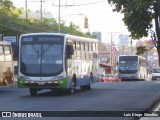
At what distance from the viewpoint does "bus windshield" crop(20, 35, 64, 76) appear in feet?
98.9

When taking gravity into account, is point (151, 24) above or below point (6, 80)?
above

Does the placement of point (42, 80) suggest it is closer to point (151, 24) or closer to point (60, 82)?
point (60, 82)

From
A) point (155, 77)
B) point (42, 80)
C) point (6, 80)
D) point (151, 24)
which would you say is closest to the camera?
point (151, 24)

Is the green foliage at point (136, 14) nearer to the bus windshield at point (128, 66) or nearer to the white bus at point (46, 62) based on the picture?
the white bus at point (46, 62)

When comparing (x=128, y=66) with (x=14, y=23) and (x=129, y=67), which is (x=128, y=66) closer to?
(x=129, y=67)

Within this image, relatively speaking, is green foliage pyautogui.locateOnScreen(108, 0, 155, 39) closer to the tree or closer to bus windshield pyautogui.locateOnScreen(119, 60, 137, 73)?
the tree

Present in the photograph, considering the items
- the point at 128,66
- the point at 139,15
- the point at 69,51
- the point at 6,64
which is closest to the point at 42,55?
the point at 69,51

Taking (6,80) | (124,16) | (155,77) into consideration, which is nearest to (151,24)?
(124,16)

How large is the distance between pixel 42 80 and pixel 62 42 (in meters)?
2.37

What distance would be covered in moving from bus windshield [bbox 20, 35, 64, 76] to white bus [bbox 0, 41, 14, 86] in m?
3.65

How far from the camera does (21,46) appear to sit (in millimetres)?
30828

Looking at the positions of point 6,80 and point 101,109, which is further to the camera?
point 6,80

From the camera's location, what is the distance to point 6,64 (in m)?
34.8

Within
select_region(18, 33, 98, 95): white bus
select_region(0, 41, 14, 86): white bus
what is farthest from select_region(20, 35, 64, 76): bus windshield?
select_region(0, 41, 14, 86): white bus
